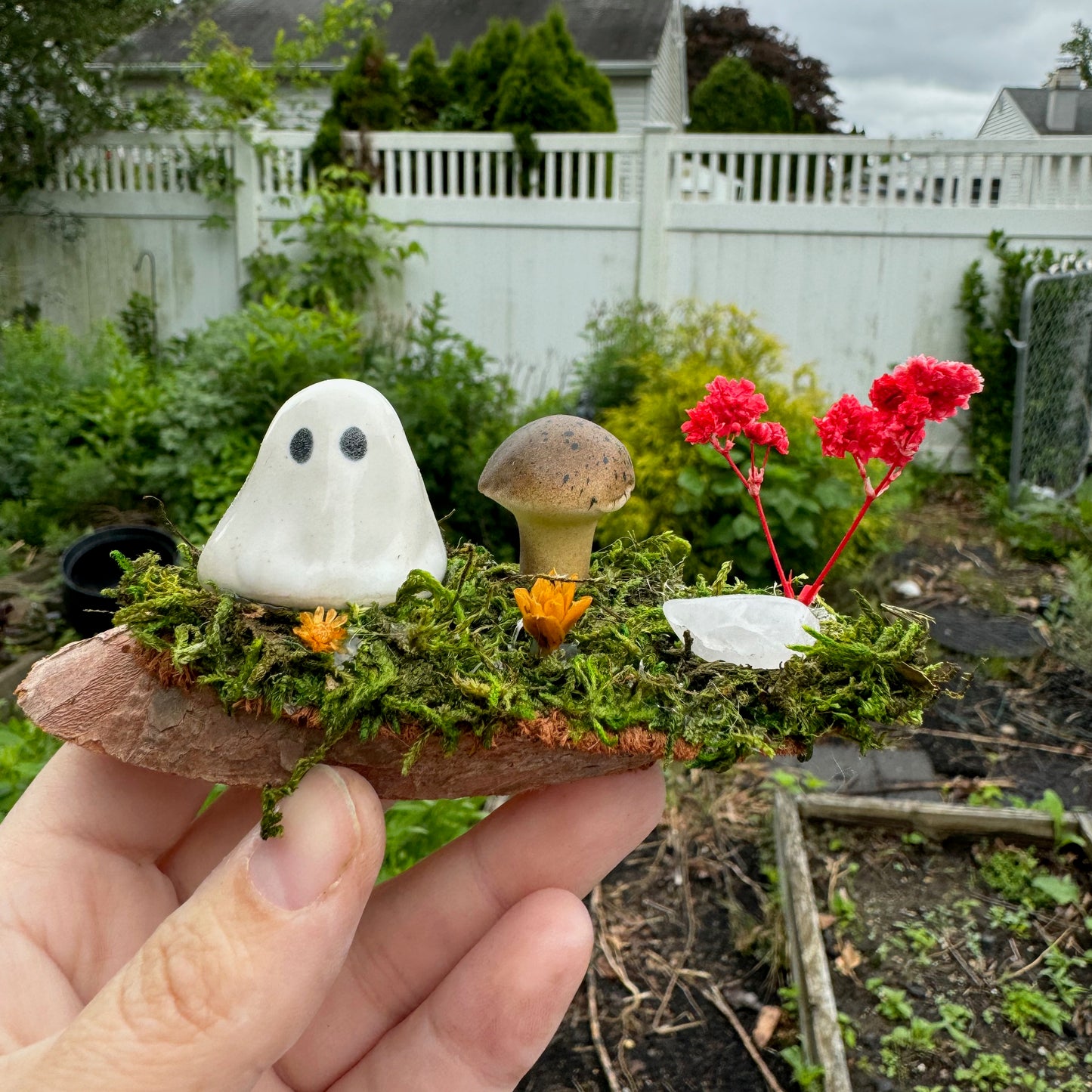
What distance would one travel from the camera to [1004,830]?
125 inches

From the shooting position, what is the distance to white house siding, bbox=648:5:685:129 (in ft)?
53.6

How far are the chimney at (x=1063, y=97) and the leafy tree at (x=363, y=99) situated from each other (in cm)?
881

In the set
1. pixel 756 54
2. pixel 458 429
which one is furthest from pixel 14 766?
pixel 756 54

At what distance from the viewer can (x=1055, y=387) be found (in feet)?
23.7

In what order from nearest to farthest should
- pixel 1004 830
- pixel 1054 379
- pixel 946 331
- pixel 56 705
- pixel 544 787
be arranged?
pixel 56 705, pixel 544 787, pixel 1004 830, pixel 1054 379, pixel 946 331

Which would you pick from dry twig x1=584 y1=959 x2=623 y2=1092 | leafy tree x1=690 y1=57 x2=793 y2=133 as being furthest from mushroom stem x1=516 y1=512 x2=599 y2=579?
leafy tree x1=690 y1=57 x2=793 y2=133

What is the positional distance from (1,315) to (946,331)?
921 cm

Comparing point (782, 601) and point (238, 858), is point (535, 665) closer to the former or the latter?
point (782, 601)

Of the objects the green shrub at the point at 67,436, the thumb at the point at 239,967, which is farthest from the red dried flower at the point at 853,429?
the green shrub at the point at 67,436

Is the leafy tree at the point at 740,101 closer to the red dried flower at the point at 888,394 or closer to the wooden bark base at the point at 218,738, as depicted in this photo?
the red dried flower at the point at 888,394

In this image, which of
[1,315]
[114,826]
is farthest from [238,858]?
[1,315]

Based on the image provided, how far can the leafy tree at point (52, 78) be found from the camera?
27.5ft

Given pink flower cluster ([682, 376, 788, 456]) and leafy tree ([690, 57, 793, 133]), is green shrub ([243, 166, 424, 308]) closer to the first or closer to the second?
pink flower cluster ([682, 376, 788, 456])

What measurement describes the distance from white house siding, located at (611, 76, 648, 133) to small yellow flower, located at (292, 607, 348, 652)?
16320 millimetres
